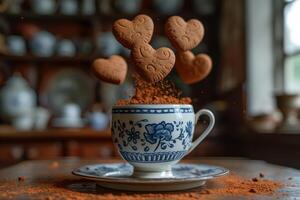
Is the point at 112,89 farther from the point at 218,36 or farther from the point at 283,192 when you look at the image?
the point at 283,192

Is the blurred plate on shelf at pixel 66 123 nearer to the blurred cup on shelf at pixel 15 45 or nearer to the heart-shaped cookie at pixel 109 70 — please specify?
the blurred cup on shelf at pixel 15 45

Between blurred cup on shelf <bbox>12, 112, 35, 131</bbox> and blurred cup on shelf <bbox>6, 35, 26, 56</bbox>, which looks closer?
blurred cup on shelf <bbox>12, 112, 35, 131</bbox>

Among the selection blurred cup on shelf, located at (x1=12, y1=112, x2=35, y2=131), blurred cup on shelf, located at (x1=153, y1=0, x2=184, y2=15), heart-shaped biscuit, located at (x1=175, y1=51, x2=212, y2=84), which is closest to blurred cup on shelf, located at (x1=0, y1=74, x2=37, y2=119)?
blurred cup on shelf, located at (x1=12, y1=112, x2=35, y2=131)

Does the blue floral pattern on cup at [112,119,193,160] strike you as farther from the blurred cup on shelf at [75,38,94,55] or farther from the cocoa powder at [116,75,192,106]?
the blurred cup on shelf at [75,38,94,55]

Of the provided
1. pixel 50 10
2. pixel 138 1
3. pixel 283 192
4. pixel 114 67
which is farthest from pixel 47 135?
pixel 283 192

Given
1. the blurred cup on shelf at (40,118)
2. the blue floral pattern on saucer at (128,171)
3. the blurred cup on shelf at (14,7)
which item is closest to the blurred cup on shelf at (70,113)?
the blurred cup on shelf at (40,118)
